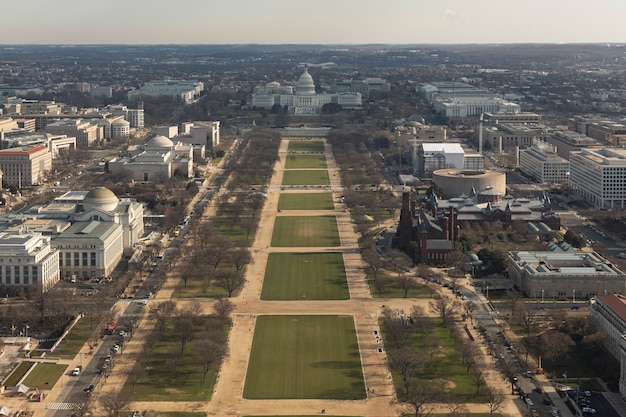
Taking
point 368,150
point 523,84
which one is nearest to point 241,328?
point 368,150

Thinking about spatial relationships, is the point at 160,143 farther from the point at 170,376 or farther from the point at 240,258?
the point at 170,376

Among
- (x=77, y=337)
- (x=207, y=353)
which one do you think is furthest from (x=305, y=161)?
(x=207, y=353)

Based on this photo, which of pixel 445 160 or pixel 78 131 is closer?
pixel 445 160

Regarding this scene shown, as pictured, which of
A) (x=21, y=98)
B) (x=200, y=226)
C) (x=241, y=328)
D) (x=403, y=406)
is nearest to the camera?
(x=403, y=406)

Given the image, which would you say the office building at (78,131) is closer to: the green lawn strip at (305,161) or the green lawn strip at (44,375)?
the green lawn strip at (305,161)

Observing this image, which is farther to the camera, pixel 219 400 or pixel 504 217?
pixel 504 217

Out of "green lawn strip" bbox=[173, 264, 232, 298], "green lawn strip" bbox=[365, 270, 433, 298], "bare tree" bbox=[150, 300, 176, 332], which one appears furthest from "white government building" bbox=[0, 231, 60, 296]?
"green lawn strip" bbox=[365, 270, 433, 298]

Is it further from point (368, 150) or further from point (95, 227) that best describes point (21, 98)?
point (95, 227)
